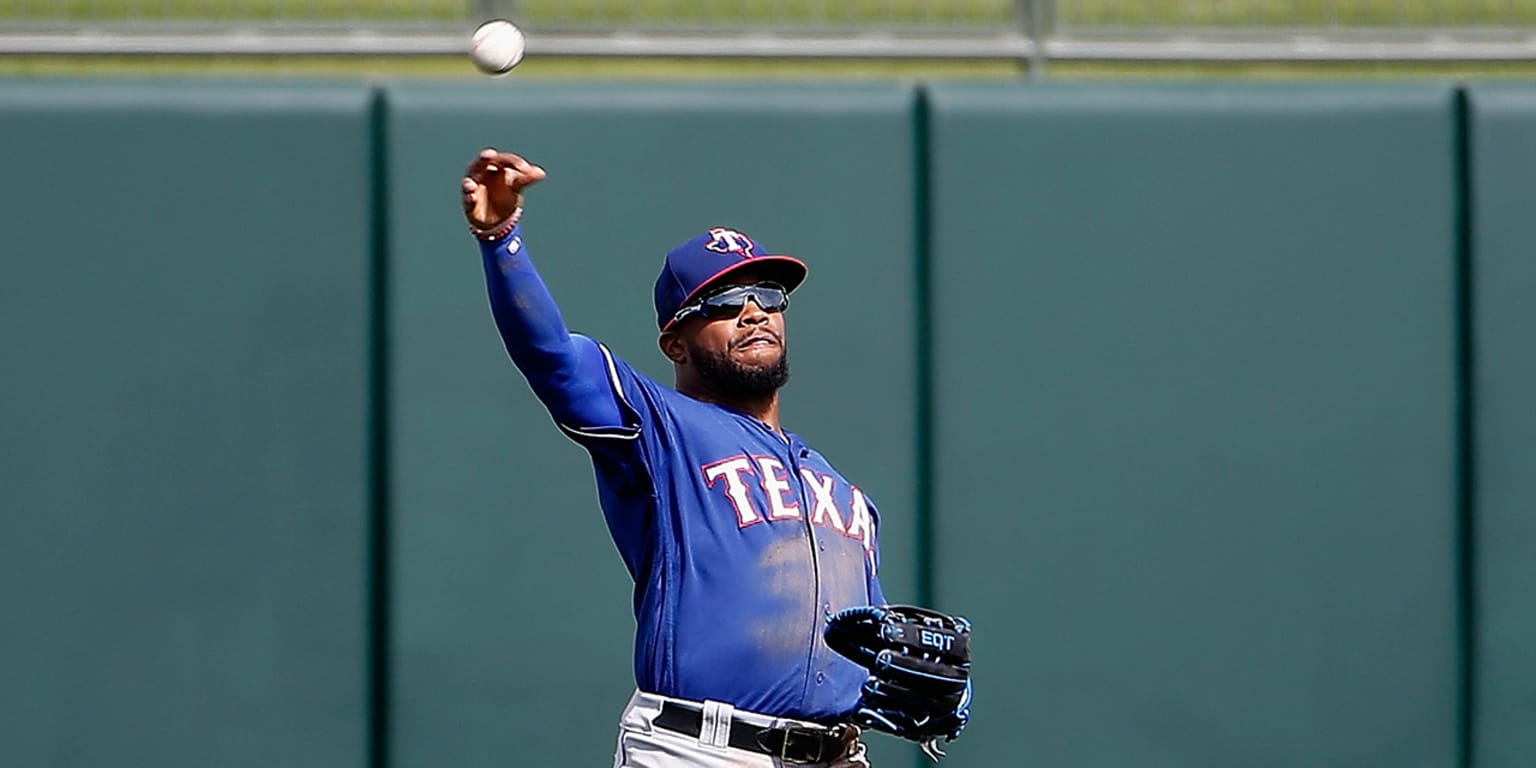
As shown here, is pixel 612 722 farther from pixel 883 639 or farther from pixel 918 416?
pixel 883 639

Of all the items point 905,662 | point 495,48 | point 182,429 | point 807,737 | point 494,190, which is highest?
point 495,48

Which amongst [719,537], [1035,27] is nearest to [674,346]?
[719,537]

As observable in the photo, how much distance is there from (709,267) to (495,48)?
49 cm

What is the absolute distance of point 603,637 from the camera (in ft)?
13.8

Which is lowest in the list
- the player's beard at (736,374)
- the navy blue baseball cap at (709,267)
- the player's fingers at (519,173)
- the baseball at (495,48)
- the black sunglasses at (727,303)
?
the player's beard at (736,374)

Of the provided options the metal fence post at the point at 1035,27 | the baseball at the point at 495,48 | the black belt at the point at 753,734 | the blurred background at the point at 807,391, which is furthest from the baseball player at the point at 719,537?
the metal fence post at the point at 1035,27

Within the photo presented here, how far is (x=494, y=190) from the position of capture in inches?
104

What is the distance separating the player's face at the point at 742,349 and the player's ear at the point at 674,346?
0.05m

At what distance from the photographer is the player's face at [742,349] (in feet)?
9.82

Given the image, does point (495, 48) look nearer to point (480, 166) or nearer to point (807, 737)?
point (480, 166)

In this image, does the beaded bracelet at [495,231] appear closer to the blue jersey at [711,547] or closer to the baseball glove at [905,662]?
the blue jersey at [711,547]

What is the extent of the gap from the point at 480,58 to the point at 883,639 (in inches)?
44.2

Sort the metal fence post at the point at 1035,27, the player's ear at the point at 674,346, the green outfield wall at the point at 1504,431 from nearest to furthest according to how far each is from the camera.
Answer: the player's ear at the point at 674,346, the green outfield wall at the point at 1504,431, the metal fence post at the point at 1035,27

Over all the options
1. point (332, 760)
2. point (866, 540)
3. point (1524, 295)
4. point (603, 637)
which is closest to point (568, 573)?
point (603, 637)
